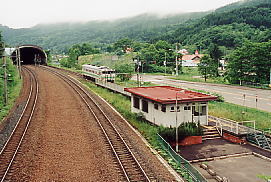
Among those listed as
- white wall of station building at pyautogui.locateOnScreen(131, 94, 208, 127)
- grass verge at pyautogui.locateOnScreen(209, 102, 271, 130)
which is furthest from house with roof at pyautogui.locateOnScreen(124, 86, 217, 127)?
grass verge at pyautogui.locateOnScreen(209, 102, 271, 130)

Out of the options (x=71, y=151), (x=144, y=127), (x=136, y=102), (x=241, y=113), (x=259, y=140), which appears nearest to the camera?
(x=71, y=151)

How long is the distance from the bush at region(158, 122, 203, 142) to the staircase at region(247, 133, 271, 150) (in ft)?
11.1

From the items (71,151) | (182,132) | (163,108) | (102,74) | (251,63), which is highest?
(251,63)

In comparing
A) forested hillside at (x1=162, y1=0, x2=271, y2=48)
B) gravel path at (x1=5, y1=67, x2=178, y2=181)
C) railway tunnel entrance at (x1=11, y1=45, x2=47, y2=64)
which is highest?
forested hillside at (x1=162, y1=0, x2=271, y2=48)

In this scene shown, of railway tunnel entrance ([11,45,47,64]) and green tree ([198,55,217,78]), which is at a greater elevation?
railway tunnel entrance ([11,45,47,64])

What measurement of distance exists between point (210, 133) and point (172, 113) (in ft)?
10.3

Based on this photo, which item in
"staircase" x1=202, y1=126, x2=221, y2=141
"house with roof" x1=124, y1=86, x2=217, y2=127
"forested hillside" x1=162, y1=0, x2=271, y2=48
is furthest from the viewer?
"forested hillside" x1=162, y1=0, x2=271, y2=48

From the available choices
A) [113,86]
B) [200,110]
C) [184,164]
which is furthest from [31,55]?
[184,164]

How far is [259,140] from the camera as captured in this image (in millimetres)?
18844

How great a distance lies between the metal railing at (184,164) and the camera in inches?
486

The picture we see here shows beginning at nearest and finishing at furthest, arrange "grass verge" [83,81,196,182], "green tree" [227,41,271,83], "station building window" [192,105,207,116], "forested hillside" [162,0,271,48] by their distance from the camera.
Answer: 1. "grass verge" [83,81,196,182]
2. "station building window" [192,105,207,116]
3. "green tree" [227,41,271,83]
4. "forested hillside" [162,0,271,48]

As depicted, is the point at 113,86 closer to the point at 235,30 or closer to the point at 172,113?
the point at 172,113

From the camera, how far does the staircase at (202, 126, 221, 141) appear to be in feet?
65.9

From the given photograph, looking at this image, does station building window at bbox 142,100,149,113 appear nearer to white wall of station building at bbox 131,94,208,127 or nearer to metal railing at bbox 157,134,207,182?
white wall of station building at bbox 131,94,208,127
